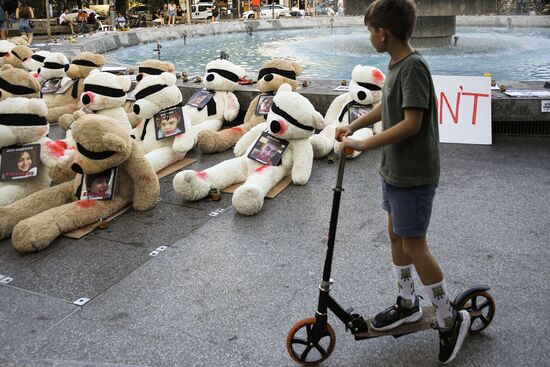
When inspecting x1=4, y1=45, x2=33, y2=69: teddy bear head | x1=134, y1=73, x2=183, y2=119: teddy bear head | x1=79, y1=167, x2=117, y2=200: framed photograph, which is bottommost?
x1=79, y1=167, x2=117, y2=200: framed photograph

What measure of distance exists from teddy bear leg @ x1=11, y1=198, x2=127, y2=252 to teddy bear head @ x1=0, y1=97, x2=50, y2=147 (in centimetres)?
82

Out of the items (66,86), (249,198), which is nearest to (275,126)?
(249,198)

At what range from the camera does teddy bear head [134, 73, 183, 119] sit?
231 inches

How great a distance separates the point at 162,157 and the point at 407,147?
12.3 feet

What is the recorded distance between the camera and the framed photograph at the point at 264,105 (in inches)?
250

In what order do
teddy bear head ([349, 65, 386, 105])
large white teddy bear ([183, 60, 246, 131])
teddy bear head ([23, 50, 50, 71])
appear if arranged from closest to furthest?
teddy bear head ([349, 65, 386, 105]) < large white teddy bear ([183, 60, 246, 131]) < teddy bear head ([23, 50, 50, 71])

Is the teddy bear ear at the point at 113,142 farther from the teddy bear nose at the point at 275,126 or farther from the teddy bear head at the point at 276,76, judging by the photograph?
the teddy bear head at the point at 276,76

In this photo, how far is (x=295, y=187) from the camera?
519 centimetres

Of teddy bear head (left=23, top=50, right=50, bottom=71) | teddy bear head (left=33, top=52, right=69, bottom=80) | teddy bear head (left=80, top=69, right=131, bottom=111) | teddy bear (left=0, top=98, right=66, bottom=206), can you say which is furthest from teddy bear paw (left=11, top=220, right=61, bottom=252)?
teddy bear head (left=23, top=50, right=50, bottom=71)

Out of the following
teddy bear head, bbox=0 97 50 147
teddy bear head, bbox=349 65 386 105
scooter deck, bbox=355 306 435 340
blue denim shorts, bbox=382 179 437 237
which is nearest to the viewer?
blue denim shorts, bbox=382 179 437 237

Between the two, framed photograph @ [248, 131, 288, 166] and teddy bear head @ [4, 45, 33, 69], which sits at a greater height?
teddy bear head @ [4, 45, 33, 69]

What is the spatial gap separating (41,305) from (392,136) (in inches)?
92.8

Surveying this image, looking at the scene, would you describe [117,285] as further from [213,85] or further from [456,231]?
[213,85]

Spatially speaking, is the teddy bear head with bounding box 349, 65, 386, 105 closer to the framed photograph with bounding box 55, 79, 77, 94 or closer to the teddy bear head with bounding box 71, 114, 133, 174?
the teddy bear head with bounding box 71, 114, 133, 174
